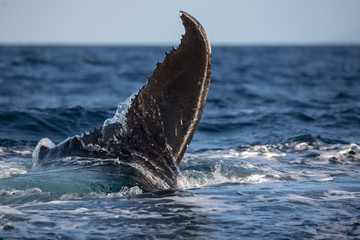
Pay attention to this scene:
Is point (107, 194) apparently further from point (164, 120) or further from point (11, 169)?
point (11, 169)

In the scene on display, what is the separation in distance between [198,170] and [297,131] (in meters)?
5.39

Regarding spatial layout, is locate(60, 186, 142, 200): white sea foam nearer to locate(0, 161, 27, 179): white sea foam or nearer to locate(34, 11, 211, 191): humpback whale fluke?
locate(34, 11, 211, 191): humpback whale fluke

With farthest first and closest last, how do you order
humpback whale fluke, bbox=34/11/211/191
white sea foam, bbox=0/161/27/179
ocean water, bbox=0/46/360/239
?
white sea foam, bbox=0/161/27/179
humpback whale fluke, bbox=34/11/211/191
ocean water, bbox=0/46/360/239

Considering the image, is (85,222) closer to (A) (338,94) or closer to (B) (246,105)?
(B) (246,105)

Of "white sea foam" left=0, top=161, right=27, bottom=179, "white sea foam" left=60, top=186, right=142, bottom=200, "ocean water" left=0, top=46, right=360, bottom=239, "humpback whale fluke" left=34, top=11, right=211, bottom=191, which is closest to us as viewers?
"ocean water" left=0, top=46, right=360, bottom=239

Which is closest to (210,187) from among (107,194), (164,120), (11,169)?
(164,120)

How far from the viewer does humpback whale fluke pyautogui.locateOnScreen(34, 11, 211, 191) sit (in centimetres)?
602

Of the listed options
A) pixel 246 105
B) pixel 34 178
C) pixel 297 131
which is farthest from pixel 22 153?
pixel 246 105

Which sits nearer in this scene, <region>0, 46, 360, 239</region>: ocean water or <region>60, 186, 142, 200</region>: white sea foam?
<region>0, 46, 360, 239</region>: ocean water

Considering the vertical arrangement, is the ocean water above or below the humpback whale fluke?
below

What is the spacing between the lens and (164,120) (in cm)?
627

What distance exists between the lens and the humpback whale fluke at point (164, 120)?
6.02 m

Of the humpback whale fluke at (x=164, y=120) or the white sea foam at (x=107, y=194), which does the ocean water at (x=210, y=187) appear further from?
the humpback whale fluke at (x=164, y=120)

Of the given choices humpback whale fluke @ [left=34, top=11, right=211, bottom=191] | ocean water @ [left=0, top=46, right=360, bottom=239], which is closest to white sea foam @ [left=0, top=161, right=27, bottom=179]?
ocean water @ [left=0, top=46, right=360, bottom=239]
